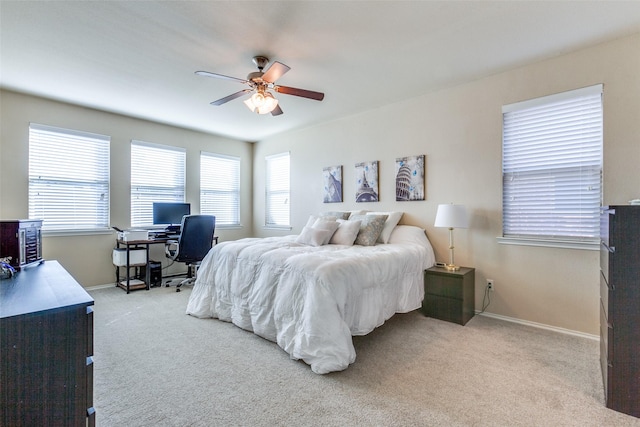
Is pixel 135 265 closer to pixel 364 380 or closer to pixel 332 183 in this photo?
pixel 332 183

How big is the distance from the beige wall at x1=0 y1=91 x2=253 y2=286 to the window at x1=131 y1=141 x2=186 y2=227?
0.28 feet

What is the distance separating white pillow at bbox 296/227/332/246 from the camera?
3303 mm

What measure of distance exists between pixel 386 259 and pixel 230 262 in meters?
1.50

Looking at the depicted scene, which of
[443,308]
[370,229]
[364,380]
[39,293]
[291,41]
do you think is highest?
[291,41]

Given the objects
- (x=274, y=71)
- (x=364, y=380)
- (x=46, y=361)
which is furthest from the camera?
(x=274, y=71)

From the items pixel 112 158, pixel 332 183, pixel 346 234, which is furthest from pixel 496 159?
pixel 112 158

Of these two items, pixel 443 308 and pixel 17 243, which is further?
A: pixel 443 308

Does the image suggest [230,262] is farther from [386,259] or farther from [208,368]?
[386,259]

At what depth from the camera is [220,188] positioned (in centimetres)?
576

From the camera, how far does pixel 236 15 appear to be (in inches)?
85.1

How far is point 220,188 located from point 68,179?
227cm

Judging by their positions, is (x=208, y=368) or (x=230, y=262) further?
(x=230, y=262)

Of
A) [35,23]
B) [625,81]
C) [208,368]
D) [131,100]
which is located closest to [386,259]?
[208,368]

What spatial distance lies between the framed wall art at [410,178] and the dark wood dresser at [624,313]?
2.08m
